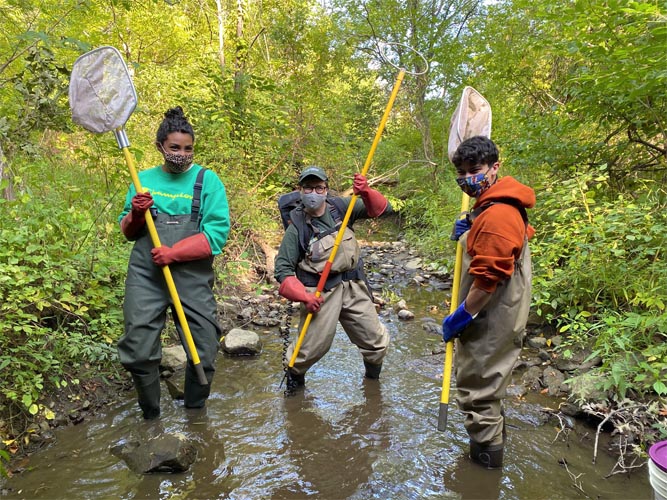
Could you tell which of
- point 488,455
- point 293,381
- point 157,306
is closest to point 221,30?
point 157,306

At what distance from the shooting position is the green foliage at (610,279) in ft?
11.0

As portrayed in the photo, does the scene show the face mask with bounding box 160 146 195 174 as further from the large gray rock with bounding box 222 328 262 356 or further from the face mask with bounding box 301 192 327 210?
the large gray rock with bounding box 222 328 262 356

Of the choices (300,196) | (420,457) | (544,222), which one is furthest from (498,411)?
(544,222)

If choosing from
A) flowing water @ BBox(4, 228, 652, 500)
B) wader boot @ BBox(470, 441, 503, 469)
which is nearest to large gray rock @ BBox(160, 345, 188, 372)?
flowing water @ BBox(4, 228, 652, 500)

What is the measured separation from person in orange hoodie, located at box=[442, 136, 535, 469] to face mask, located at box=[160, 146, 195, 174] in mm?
1928

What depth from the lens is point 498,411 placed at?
264 centimetres

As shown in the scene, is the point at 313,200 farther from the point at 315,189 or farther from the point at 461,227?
the point at 461,227

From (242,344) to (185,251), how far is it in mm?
2252

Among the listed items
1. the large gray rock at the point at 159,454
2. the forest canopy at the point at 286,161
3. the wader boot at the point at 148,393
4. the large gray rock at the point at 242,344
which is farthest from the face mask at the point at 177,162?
the large gray rock at the point at 242,344

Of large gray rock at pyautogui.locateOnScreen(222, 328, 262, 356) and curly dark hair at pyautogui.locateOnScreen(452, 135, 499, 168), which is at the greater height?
curly dark hair at pyautogui.locateOnScreen(452, 135, 499, 168)

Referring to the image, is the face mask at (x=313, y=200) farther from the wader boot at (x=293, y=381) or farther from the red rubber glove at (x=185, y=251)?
the wader boot at (x=293, y=381)

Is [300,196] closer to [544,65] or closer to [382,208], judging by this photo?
[382,208]

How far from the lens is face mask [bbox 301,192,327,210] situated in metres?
3.61

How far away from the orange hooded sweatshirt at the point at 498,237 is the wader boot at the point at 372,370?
2108 millimetres
